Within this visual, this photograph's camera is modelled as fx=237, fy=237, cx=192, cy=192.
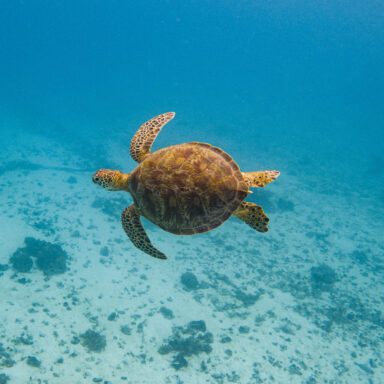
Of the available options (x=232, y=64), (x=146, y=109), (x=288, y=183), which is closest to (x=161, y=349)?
(x=288, y=183)

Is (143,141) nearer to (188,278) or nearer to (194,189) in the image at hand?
(194,189)

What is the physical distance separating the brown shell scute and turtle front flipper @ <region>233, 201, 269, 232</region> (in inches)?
8.8

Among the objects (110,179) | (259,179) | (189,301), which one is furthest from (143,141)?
(189,301)

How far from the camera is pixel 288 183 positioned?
27172 mm

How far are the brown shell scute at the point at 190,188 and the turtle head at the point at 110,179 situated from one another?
2.86 feet

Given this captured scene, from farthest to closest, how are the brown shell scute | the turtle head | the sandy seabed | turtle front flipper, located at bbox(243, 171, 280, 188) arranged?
the sandy seabed, the turtle head, turtle front flipper, located at bbox(243, 171, 280, 188), the brown shell scute

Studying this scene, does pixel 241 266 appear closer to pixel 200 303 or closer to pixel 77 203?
pixel 200 303

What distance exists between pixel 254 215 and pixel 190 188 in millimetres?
1212

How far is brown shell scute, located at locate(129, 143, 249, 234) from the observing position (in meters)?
3.39

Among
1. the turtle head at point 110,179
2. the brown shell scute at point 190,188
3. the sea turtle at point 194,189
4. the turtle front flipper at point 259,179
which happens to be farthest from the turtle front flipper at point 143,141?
the turtle front flipper at point 259,179

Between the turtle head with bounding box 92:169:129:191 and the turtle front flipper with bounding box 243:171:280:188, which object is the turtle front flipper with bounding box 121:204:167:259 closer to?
the turtle head with bounding box 92:169:129:191

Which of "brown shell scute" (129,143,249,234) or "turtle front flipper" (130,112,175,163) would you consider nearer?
"brown shell scute" (129,143,249,234)

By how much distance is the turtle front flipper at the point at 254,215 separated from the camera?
12.3ft

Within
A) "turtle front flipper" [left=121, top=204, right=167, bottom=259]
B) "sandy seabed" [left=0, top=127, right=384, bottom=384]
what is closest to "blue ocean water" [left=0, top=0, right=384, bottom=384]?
"sandy seabed" [left=0, top=127, right=384, bottom=384]
